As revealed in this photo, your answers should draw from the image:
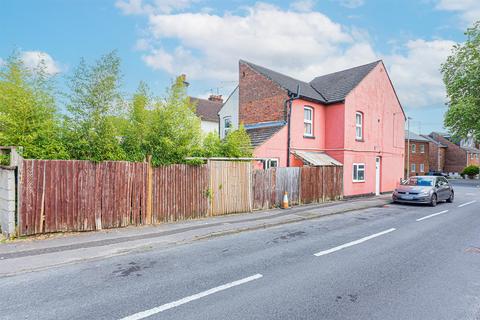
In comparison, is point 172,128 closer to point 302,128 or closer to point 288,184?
point 288,184

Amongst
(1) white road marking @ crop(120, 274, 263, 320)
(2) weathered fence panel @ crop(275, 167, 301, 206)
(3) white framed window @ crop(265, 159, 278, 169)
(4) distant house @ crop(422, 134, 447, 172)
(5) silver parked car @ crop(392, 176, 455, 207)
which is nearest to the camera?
(1) white road marking @ crop(120, 274, 263, 320)

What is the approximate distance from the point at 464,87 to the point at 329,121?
24.8 m

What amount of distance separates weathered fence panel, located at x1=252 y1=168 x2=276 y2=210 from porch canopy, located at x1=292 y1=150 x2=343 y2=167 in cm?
332

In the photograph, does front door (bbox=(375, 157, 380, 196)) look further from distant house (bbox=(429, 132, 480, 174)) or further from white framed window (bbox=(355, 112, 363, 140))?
distant house (bbox=(429, 132, 480, 174))

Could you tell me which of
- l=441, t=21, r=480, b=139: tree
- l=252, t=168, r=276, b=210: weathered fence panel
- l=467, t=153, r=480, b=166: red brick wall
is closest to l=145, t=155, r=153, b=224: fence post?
l=252, t=168, r=276, b=210: weathered fence panel

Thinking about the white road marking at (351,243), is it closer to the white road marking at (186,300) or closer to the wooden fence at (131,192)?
the white road marking at (186,300)

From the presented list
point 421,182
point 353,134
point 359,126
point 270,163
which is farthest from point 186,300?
point 359,126

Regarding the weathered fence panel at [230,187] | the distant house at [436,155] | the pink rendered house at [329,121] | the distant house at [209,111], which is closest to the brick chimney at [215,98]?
the distant house at [209,111]

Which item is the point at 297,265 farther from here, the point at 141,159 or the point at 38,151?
the point at 38,151

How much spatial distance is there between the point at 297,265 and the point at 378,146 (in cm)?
1816

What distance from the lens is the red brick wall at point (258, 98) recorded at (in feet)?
57.5

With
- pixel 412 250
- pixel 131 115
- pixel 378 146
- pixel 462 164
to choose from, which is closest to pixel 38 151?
pixel 131 115

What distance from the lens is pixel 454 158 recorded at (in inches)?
2250

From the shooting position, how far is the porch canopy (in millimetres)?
15719
